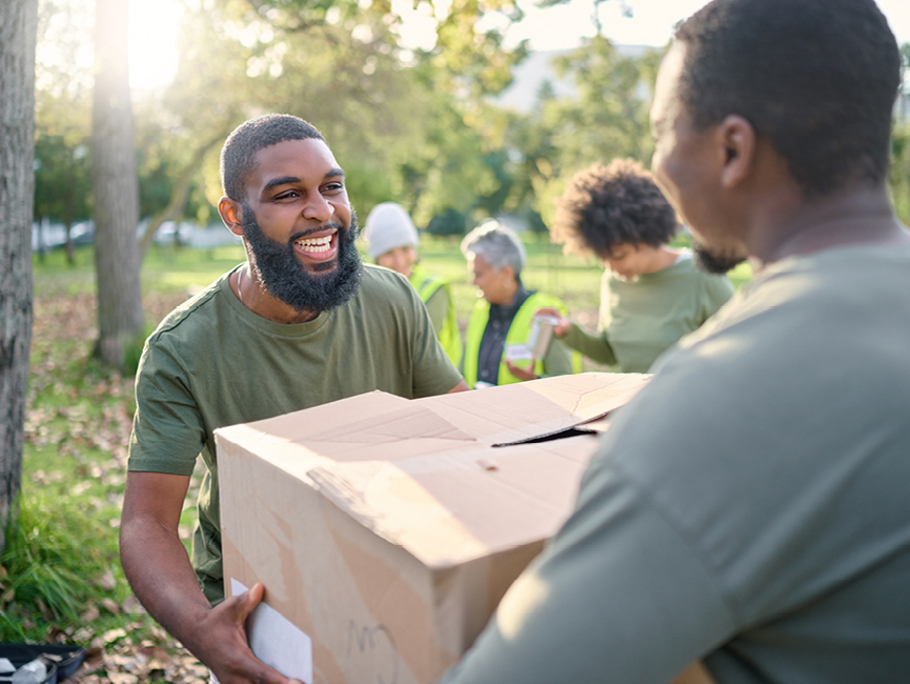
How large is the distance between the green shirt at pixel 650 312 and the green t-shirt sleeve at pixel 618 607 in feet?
10.7

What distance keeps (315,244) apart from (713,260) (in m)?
1.47

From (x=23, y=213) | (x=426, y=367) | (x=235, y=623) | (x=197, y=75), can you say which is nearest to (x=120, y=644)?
(x=23, y=213)

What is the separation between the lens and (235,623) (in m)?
1.44

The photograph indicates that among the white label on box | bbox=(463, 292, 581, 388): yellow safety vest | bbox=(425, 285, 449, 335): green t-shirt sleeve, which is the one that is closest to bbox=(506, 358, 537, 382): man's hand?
bbox=(463, 292, 581, 388): yellow safety vest

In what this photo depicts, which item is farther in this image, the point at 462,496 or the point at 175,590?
the point at 175,590

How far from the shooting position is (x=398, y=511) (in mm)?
1075

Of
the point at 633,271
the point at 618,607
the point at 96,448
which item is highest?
the point at 618,607

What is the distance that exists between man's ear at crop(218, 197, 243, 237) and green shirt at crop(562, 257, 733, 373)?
2.31 metres

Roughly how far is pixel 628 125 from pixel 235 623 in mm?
26982

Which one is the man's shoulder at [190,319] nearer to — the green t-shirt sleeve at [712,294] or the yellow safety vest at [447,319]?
the green t-shirt sleeve at [712,294]

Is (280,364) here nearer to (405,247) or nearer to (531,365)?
(531,365)

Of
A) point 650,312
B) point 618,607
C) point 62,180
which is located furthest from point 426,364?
point 62,180

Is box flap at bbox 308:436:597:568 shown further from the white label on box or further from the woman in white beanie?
the woman in white beanie

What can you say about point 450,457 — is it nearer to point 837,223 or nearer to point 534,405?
point 534,405
